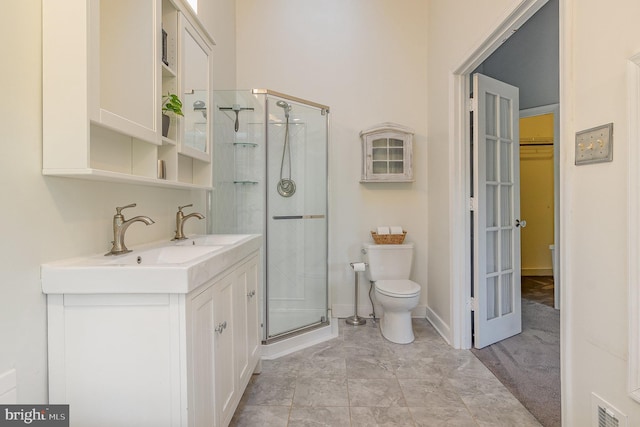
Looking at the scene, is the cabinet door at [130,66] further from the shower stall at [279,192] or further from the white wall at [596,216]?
the white wall at [596,216]

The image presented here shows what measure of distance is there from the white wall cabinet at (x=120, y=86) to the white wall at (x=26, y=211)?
34 mm

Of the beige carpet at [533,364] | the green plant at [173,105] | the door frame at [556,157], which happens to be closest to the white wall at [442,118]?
the beige carpet at [533,364]

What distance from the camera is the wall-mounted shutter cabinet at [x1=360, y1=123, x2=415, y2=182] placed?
2.99 m

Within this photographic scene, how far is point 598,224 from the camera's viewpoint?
1168 millimetres

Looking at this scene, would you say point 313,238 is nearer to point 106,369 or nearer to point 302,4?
point 106,369

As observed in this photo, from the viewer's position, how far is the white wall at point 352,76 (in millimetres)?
3125

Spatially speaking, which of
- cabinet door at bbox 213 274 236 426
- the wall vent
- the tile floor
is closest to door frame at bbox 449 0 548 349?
the tile floor

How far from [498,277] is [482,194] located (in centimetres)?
70

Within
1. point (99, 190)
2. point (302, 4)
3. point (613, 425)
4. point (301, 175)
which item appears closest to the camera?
point (613, 425)

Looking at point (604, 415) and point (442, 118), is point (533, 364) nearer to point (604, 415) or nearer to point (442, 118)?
point (604, 415)

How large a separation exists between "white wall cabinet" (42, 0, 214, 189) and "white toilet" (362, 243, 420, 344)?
158 centimetres

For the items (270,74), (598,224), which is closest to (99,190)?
(598,224)

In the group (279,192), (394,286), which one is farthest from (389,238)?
(279,192)
